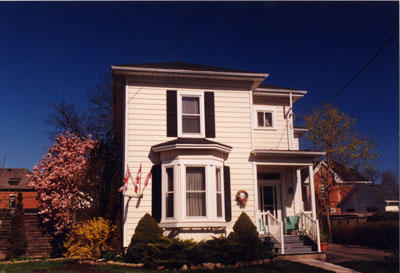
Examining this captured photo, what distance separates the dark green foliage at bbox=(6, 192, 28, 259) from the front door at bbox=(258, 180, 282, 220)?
9666mm

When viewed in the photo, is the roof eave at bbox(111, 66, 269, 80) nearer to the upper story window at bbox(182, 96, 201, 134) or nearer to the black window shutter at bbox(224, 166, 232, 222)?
the upper story window at bbox(182, 96, 201, 134)

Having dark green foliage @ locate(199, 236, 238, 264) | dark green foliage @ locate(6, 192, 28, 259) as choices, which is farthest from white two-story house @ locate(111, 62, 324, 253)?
dark green foliage @ locate(6, 192, 28, 259)

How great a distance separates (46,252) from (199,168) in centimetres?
789

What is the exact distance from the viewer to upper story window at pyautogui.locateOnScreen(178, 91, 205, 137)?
1385 centimetres

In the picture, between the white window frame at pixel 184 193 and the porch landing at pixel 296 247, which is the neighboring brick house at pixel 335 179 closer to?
the porch landing at pixel 296 247

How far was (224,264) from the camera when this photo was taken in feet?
37.4

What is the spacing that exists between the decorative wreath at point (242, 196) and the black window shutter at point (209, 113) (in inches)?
86.5

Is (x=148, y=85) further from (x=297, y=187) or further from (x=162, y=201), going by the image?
(x=297, y=187)

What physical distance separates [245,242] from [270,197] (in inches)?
162

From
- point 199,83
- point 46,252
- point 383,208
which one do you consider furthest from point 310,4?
point 383,208

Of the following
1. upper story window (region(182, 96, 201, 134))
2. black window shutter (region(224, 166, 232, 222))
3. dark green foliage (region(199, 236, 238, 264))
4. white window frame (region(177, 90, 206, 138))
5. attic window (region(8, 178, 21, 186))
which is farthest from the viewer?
attic window (region(8, 178, 21, 186))

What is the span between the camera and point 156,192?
42.4 feet

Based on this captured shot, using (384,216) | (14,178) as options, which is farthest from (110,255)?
(14,178)

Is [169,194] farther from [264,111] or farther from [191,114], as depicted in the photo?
[264,111]
